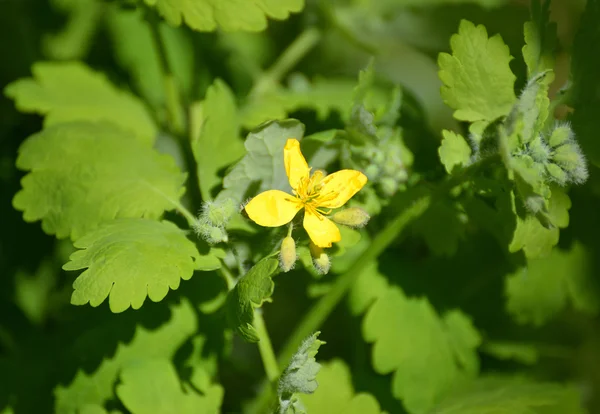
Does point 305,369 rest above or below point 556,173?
below

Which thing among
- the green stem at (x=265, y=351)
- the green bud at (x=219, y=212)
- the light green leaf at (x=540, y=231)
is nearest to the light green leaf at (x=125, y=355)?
the green stem at (x=265, y=351)

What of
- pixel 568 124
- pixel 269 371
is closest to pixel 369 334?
pixel 269 371

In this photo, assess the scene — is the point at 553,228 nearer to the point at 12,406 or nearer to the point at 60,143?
the point at 60,143

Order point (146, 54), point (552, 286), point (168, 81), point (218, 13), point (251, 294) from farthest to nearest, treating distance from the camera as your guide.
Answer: point (146, 54) < point (552, 286) < point (168, 81) < point (218, 13) < point (251, 294)

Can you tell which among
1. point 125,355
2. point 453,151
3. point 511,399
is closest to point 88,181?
point 125,355

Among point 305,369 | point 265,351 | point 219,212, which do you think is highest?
point 219,212

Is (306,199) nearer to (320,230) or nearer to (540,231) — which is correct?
(320,230)
